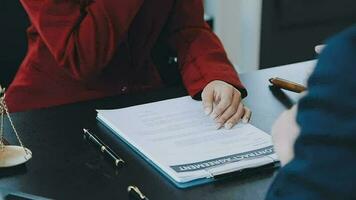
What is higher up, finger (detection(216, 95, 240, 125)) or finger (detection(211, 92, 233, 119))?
finger (detection(211, 92, 233, 119))

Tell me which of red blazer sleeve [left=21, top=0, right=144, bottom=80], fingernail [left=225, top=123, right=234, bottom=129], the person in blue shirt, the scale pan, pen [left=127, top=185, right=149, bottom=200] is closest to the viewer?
the person in blue shirt

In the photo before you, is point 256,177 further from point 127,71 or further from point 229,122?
point 127,71

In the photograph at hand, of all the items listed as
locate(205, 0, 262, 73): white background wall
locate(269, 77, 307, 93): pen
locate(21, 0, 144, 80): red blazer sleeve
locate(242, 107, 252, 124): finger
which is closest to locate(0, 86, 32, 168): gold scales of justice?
locate(21, 0, 144, 80): red blazer sleeve

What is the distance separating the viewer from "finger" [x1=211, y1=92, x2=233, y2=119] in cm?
111

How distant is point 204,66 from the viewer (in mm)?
1310

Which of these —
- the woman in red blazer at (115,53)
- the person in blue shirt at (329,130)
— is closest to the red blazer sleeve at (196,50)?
the woman in red blazer at (115,53)

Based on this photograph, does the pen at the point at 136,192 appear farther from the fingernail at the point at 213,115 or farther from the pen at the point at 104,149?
the fingernail at the point at 213,115

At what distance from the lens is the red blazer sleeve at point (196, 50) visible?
1262 mm

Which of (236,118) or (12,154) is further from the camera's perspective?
(236,118)

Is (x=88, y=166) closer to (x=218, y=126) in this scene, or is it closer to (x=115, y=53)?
(x=218, y=126)

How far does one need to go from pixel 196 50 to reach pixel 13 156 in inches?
21.2

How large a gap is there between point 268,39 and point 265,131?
206 centimetres

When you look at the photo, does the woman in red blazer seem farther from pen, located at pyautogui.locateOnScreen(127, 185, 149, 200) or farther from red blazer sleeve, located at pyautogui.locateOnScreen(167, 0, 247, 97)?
pen, located at pyautogui.locateOnScreen(127, 185, 149, 200)

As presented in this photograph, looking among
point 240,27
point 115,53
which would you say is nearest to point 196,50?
point 115,53
